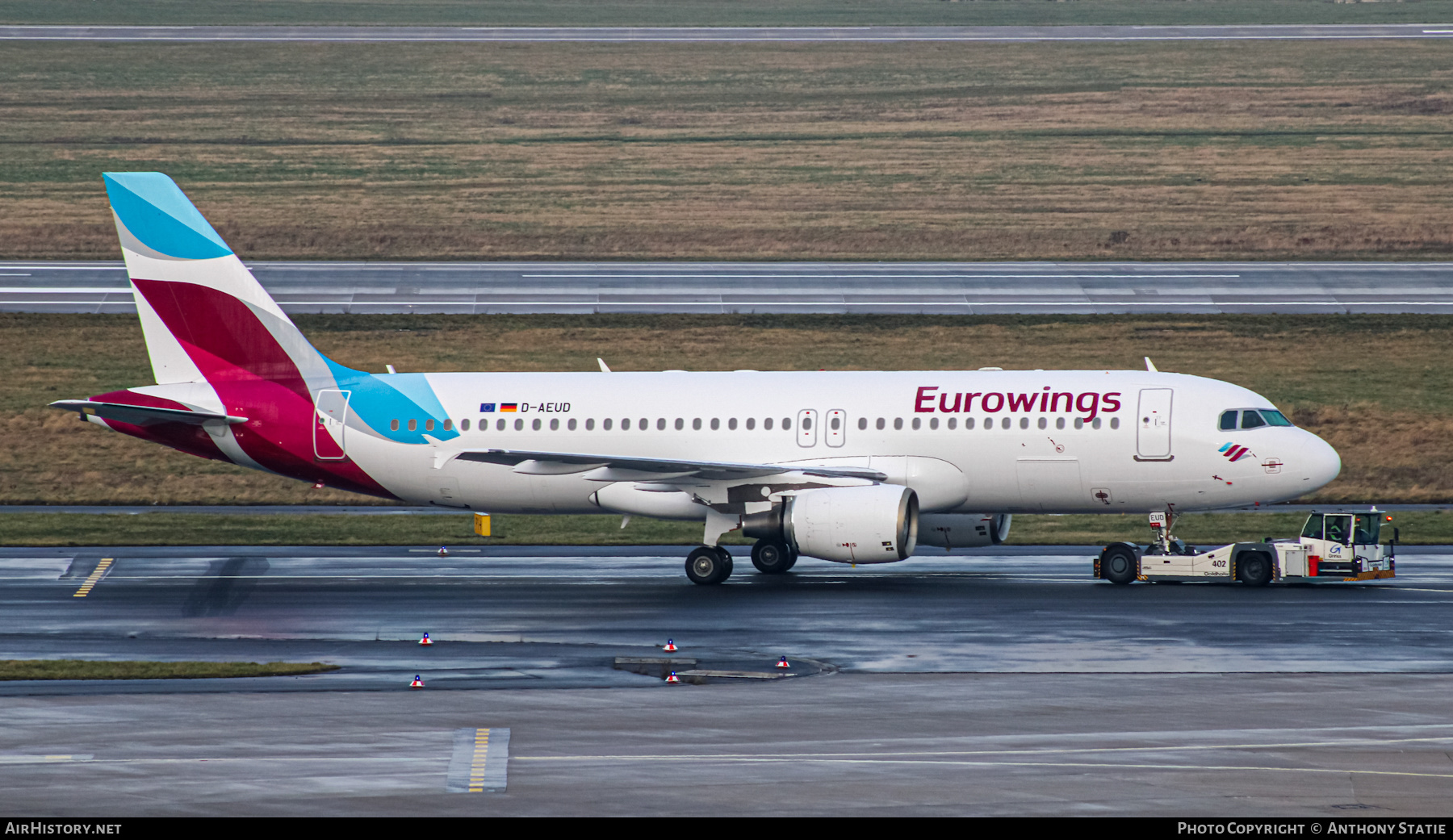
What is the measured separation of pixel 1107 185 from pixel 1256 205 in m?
7.78

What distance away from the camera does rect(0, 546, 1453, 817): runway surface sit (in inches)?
742

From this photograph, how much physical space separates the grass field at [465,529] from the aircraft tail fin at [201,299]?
20.3ft

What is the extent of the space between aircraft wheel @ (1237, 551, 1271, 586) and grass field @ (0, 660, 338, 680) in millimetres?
18320

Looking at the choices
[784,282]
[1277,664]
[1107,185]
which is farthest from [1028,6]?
[1277,664]

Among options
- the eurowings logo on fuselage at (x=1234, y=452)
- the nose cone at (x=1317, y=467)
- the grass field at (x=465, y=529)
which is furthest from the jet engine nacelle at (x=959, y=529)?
the nose cone at (x=1317, y=467)

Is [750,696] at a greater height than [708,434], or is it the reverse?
[708,434]

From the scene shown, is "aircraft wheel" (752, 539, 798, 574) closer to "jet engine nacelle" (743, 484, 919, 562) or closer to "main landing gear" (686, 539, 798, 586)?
"main landing gear" (686, 539, 798, 586)

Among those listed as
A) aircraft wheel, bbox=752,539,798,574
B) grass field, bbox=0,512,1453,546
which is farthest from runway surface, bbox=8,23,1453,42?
aircraft wheel, bbox=752,539,798,574

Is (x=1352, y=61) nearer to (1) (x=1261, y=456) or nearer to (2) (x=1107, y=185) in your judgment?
(2) (x=1107, y=185)

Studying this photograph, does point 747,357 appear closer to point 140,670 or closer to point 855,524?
point 855,524

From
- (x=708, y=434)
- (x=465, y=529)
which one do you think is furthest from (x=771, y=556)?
(x=465, y=529)

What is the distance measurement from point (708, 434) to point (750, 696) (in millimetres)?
14426

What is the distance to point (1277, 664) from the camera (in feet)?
86.2

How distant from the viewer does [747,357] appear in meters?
60.6
